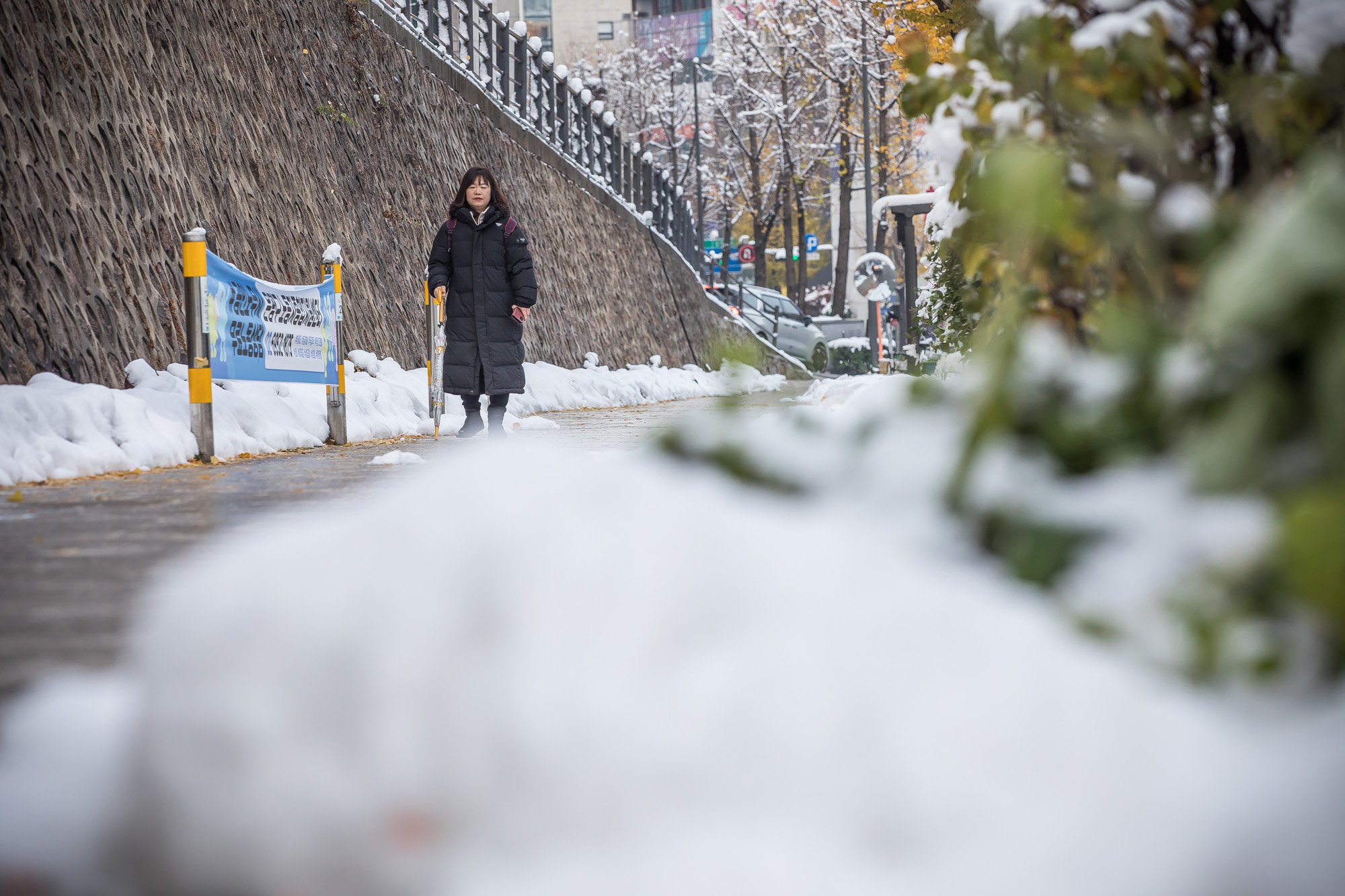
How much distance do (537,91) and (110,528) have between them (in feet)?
62.4

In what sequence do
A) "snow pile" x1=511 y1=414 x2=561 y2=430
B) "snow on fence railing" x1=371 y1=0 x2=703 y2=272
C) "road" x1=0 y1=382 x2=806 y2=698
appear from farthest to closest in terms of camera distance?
1. "snow on fence railing" x1=371 y1=0 x2=703 y2=272
2. "snow pile" x1=511 y1=414 x2=561 y2=430
3. "road" x1=0 y1=382 x2=806 y2=698

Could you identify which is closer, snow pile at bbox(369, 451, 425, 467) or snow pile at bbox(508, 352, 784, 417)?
snow pile at bbox(369, 451, 425, 467)

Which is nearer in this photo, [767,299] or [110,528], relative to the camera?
[110,528]

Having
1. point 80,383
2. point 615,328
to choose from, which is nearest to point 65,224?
point 80,383

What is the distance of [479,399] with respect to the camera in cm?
919

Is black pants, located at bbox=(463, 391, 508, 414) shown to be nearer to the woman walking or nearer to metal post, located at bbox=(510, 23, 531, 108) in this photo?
the woman walking

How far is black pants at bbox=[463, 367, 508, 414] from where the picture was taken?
29.6ft

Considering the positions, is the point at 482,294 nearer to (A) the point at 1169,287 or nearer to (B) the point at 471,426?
(B) the point at 471,426

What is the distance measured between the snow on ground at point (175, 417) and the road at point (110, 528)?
166mm

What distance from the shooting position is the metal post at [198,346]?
23.5 feet

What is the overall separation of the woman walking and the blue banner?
33.9 inches

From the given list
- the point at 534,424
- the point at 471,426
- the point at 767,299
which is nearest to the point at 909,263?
the point at 534,424

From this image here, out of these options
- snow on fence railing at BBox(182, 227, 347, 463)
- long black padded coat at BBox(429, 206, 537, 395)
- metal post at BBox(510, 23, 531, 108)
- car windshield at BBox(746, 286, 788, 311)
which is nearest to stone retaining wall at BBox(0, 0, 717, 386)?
snow on fence railing at BBox(182, 227, 347, 463)

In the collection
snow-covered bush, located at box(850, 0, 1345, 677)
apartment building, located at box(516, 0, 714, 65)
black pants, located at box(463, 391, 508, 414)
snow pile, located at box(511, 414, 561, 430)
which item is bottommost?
snow pile, located at box(511, 414, 561, 430)
